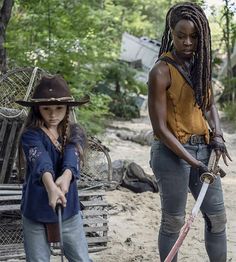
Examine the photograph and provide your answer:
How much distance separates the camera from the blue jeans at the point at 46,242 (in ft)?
9.19

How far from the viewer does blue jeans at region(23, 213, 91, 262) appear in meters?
2.80

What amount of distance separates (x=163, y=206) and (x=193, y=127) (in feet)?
1.61

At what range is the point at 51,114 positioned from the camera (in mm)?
2848

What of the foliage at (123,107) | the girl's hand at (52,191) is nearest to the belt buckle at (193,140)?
the girl's hand at (52,191)

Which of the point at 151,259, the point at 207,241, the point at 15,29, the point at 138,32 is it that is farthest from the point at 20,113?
the point at 138,32

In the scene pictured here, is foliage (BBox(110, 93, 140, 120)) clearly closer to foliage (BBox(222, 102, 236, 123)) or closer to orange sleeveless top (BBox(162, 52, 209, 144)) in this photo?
foliage (BBox(222, 102, 236, 123))

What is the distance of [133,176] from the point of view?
22.8 ft

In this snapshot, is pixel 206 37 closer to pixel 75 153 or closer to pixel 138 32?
pixel 75 153

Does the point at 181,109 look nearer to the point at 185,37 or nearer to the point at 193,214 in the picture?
the point at 185,37

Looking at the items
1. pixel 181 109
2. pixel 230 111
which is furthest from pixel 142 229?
pixel 230 111

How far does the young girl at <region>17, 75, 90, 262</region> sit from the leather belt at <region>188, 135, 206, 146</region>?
67 cm

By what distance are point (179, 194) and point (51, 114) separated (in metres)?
0.91

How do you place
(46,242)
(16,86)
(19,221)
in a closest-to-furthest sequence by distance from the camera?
1. (46,242)
2. (19,221)
3. (16,86)

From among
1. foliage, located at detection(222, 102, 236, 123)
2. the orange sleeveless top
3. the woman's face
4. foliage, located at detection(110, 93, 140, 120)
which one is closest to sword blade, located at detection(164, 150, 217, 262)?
the orange sleeveless top
